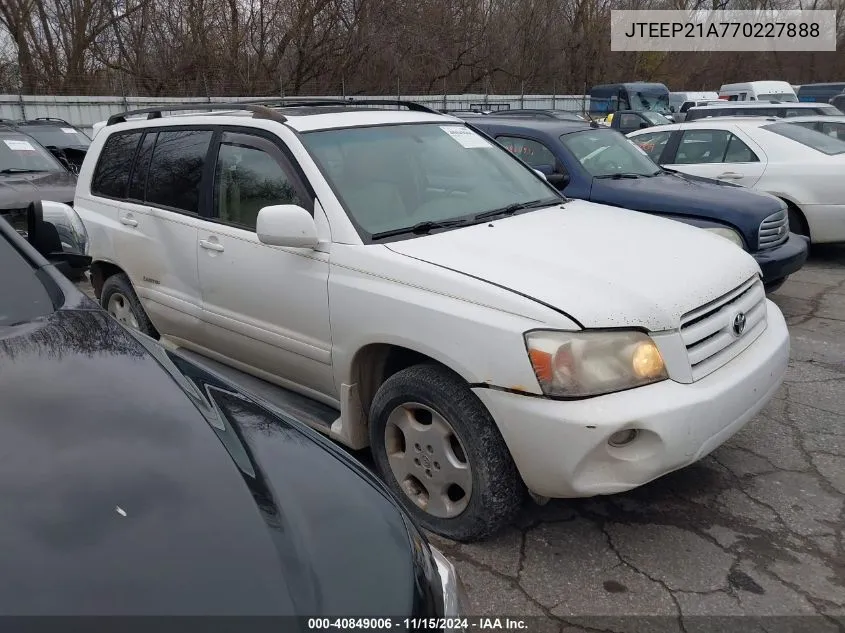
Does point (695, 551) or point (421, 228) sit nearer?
point (695, 551)

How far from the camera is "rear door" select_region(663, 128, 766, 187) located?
8133mm

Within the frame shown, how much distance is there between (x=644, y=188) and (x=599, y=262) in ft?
12.6

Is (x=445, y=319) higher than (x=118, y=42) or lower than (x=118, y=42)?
lower

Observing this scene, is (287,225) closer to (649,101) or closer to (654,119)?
(654,119)

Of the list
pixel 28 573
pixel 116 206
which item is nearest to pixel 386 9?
pixel 116 206

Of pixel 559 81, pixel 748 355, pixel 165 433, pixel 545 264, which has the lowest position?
pixel 748 355

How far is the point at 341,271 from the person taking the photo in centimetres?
325

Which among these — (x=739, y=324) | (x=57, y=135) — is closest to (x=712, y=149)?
(x=739, y=324)

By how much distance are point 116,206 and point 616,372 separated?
3.49 metres

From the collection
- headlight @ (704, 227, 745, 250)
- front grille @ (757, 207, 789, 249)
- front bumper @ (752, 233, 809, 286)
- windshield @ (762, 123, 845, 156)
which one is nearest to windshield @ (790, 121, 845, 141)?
windshield @ (762, 123, 845, 156)

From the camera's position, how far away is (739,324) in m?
3.16

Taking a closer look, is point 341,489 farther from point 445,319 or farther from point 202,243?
point 202,243

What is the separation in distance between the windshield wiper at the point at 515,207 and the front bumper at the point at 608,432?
3.87 ft

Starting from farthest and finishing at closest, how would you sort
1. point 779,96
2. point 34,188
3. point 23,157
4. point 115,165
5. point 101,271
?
point 779,96 < point 23,157 < point 34,188 < point 101,271 < point 115,165
